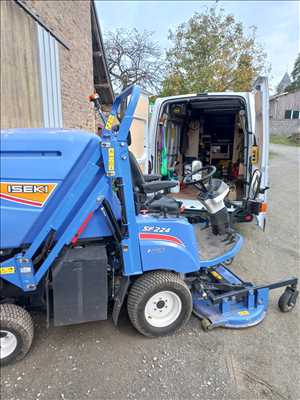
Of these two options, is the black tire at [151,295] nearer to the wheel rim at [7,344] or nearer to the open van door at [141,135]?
the wheel rim at [7,344]

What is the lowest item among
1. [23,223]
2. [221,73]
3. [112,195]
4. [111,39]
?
[23,223]

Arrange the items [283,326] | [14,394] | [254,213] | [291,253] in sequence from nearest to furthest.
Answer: [14,394]
[283,326]
[254,213]
[291,253]

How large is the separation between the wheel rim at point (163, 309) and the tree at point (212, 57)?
11.9 m

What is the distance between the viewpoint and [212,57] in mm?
12797

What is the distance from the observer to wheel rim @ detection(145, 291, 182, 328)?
93.4 inches

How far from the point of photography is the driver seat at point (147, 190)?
7.75 ft

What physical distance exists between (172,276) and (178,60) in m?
13.2

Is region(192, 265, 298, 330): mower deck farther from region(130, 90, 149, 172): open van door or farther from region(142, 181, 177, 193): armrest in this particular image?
region(130, 90, 149, 172): open van door

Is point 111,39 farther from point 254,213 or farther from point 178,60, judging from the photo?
point 254,213

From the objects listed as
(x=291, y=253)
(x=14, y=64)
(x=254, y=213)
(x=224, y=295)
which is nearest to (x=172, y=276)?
(x=224, y=295)

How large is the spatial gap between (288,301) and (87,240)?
6.55 feet

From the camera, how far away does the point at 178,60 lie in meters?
13.4

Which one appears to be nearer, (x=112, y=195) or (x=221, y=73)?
(x=112, y=195)

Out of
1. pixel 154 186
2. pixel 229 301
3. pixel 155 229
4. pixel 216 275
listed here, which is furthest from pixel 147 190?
pixel 229 301
